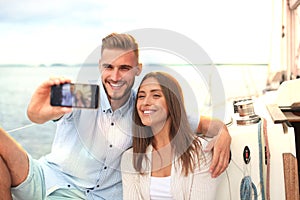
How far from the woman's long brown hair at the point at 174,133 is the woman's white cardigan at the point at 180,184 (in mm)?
22

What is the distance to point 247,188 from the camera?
1.27 m

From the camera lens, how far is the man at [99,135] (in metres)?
1.31

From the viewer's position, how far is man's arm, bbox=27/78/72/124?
125 cm

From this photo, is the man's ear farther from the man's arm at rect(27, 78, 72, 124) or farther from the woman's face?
the man's arm at rect(27, 78, 72, 124)

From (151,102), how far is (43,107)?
0.34m

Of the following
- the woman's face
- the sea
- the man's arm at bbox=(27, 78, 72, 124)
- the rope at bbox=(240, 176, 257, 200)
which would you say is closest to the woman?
the woman's face

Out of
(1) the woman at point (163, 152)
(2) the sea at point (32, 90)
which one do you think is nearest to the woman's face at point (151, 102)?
(1) the woman at point (163, 152)

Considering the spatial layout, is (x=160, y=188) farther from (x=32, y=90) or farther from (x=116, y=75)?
(x=32, y=90)

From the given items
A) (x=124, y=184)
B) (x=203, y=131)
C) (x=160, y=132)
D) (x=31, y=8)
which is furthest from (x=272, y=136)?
(x=31, y=8)

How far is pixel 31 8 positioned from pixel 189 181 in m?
2.86

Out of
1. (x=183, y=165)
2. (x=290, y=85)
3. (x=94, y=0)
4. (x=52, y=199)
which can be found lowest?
(x=52, y=199)

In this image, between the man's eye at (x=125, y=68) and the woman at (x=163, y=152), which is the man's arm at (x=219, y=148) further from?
the man's eye at (x=125, y=68)

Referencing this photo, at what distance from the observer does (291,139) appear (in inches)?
48.6

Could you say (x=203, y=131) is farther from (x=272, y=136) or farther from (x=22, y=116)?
(x=22, y=116)
